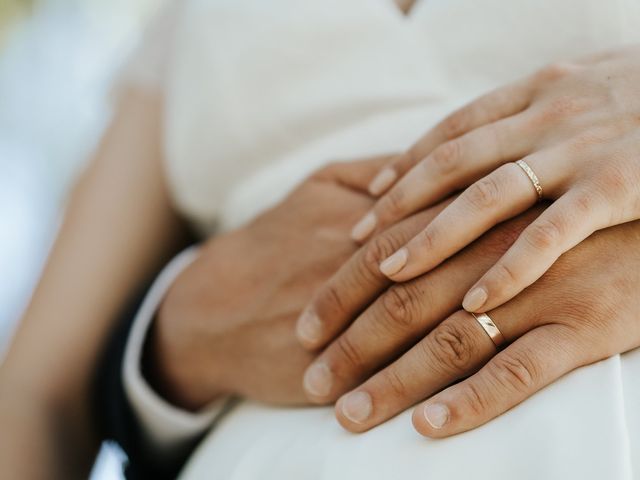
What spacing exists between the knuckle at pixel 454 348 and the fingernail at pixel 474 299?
22mm

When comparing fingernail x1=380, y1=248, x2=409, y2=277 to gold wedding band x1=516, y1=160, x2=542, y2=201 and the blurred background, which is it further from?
the blurred background

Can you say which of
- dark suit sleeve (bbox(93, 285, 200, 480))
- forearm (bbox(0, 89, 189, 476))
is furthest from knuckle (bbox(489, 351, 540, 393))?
forearm (bbox(0, 89, 189, 476))

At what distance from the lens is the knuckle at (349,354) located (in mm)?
697

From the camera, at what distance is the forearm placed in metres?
0.92

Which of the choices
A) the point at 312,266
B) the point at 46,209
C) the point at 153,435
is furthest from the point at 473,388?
the point at 46,209

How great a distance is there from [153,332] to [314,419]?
30 cm

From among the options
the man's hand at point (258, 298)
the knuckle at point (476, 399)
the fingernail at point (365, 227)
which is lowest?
the man's hand at point (258, 298)

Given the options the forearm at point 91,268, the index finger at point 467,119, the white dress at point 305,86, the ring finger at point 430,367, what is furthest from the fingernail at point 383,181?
the forearm at point 91,268

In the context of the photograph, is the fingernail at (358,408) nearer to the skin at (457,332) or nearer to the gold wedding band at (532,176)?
the skin at (457,332)

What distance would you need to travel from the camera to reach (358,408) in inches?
25.0

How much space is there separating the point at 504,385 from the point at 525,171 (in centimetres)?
20

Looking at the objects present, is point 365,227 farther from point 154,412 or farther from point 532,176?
point 154,412

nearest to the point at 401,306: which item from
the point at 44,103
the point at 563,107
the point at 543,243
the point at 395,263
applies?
the point at 395,263

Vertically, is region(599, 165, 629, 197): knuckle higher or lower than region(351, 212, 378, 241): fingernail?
higher
